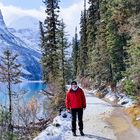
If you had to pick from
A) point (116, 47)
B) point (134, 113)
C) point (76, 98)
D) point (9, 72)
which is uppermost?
point (116, 47)

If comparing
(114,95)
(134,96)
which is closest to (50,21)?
(114,95)

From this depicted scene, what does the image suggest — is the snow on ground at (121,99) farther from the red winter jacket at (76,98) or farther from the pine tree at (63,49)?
the red winter jacket at (76,98)

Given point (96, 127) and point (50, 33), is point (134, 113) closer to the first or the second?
point (96, 127)

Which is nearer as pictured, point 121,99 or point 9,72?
point 121,99

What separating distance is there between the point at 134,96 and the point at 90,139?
979 centimetres

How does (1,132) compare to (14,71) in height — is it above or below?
below

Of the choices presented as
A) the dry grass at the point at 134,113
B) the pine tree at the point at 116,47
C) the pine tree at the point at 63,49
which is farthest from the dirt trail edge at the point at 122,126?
the pine tree at the point at 63,49

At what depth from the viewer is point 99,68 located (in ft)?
155

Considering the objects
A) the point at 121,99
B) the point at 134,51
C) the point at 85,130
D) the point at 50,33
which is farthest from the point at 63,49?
the point at 85,130

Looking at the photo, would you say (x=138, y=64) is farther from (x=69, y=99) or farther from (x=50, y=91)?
(x=50, y=91)

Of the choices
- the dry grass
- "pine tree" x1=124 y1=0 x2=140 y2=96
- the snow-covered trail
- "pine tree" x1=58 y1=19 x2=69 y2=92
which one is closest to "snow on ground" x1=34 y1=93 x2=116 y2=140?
the snow-covered trail

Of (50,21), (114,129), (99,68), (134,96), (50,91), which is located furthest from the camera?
(50,21)

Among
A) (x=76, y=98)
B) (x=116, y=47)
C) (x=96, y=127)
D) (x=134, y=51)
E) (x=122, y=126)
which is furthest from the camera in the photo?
(x=116, y=47)

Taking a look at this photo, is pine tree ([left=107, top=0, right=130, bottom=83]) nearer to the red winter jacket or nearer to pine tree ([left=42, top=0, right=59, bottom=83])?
pine tree ([left=42, top=0, right=59, bottom=83])
